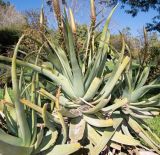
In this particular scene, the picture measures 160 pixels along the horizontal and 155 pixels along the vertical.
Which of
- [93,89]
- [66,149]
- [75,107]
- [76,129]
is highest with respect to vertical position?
[93,89]

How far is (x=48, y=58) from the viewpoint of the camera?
4.03m

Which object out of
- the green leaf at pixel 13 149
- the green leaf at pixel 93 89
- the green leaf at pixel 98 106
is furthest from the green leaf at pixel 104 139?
the green leaf at pixel 13 149

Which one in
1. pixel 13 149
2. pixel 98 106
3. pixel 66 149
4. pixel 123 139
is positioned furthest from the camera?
pixel 123 139

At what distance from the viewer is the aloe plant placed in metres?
3.42

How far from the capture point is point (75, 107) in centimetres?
389

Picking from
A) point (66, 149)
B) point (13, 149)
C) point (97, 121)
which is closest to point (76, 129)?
point (97, 121)

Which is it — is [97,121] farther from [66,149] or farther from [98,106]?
[66,149]

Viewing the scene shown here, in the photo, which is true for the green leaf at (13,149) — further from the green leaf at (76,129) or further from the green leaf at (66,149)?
the green leaf at (76,129)

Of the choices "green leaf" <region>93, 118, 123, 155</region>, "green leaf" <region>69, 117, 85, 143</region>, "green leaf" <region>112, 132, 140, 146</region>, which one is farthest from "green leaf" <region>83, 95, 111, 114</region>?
"green leaf" <region>112, 132, 140, 146</region>

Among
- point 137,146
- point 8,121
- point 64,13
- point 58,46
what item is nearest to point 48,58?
point 58,46

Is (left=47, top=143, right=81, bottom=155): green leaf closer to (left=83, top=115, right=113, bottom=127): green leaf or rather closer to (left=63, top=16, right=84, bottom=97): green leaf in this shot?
(left=83, top=115, right=113, bottom=127): green leaf

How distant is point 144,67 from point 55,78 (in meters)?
1.42

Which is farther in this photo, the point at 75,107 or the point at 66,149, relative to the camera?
the point at 75,107

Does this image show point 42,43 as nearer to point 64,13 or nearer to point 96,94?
point 64,13
